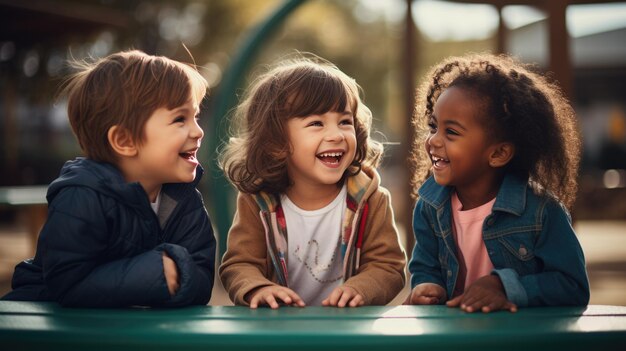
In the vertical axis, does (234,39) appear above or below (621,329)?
above

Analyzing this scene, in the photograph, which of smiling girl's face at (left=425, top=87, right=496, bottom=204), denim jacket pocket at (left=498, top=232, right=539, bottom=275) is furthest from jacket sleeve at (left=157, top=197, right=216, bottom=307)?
denim jacket pocket at (left=498, top=232, right=539, bottom=275)

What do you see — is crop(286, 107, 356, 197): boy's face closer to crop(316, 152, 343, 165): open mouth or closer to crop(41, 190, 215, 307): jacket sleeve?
crop(316, 152, 343, 165): open mouth

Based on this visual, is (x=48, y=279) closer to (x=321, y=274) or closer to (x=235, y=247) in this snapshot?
(x=235, y=247)

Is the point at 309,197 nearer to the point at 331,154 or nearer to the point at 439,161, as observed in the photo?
the point at 331,154

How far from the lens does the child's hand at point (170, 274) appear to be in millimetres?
1975

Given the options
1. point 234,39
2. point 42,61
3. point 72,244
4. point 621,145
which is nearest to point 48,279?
Result: point 72,244

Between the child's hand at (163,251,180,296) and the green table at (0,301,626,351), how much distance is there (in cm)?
11

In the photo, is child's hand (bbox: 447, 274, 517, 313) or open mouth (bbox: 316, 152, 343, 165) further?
open mouth (bbox: 316, 152, 343, 165)

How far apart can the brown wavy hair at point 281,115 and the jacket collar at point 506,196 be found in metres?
0.30

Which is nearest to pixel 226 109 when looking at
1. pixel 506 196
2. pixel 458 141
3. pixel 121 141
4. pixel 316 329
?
pixel 121 141

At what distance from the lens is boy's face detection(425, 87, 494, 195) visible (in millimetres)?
2225

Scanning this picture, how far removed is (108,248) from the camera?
2.05 meters

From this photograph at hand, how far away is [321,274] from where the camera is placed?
2494mm

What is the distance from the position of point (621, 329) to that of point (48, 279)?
137 cm
